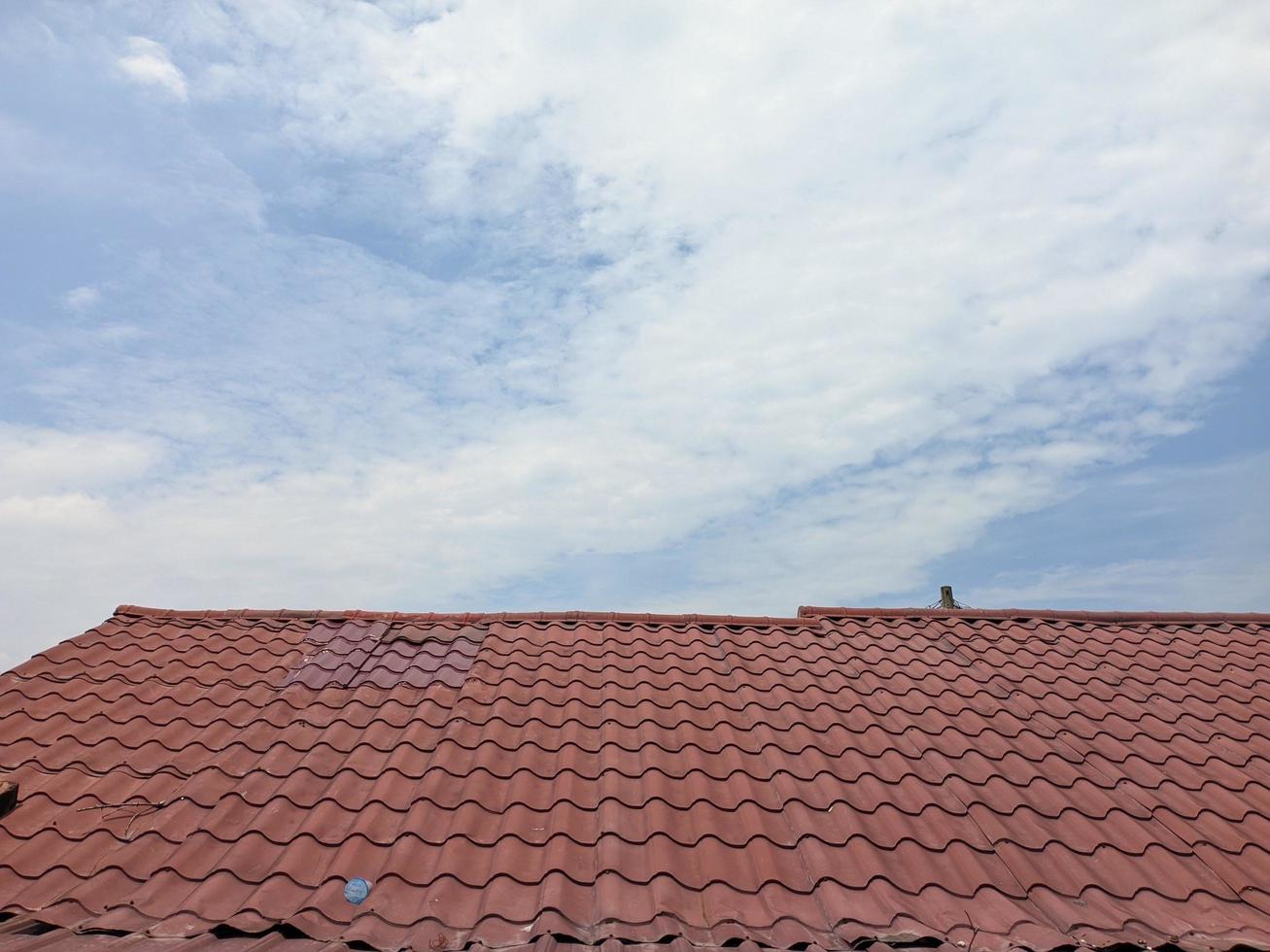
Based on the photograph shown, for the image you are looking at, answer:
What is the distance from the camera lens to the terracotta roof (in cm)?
443

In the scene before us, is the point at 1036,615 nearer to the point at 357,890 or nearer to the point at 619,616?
the point at 619,616

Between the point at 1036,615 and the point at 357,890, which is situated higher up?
the point at 1036,615

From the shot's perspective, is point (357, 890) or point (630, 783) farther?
point (630, 783)

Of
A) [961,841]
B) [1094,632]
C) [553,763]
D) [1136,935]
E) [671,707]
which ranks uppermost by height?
[1094,632]

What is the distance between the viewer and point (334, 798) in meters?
5.37

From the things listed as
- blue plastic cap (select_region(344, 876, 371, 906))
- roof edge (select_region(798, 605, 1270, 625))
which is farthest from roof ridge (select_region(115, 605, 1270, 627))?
blue plastic cap (select_region(344, 876, 371, 906))

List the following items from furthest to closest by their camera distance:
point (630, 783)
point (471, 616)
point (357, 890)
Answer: point (471, 616) < point (630, 783) < point (357, 890)

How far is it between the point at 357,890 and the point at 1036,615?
7114 millimetres

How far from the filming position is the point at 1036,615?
29.5 ft

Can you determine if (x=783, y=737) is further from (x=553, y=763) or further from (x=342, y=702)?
(x=342, y=702)

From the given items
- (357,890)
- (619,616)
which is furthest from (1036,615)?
(357,890)

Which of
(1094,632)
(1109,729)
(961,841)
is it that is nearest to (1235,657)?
(1094,632)

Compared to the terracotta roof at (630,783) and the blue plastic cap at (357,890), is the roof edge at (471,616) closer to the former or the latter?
the terracotta roof at (630,783)

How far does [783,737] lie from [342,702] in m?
3.32
